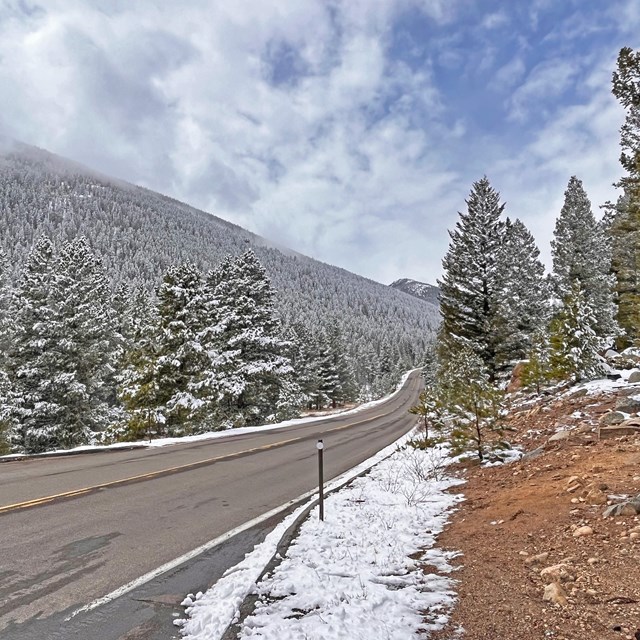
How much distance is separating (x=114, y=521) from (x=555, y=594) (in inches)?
228

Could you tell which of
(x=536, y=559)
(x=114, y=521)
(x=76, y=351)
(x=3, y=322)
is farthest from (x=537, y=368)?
(x=3, y=322)

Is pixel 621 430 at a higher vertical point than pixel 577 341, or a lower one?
lower

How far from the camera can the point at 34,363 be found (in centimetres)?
2195

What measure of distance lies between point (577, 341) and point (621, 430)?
7210mm

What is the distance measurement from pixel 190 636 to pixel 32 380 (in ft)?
74.9

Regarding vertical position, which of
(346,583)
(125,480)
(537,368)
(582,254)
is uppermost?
(582,254)

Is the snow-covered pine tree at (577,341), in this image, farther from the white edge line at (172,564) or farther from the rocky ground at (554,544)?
the white edge line at (172,564)

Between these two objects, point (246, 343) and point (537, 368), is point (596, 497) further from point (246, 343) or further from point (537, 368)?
point (246, 343)

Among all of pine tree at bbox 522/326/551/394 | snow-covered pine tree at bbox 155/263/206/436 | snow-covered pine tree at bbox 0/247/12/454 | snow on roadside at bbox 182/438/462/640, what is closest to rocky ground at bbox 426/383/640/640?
snow on roadside at bbox 182/438/462/640

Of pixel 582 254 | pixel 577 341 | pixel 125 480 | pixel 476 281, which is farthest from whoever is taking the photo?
pixel 582 254

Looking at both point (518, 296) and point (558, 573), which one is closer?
point (558, 573)

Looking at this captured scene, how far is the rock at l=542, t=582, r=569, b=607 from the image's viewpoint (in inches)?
136

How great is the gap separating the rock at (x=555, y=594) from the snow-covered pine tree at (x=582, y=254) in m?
28.9

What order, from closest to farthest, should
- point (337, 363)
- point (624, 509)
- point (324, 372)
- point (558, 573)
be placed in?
1. point (558, 573)
2. point (624, 509)
3. point (324, 372)
4. point (337, 363)
